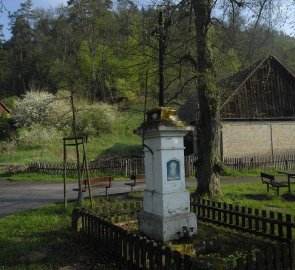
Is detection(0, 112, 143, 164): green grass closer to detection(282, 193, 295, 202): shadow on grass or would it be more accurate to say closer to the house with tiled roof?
the house with tiled roof

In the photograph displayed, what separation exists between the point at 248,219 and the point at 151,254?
3.56 meters

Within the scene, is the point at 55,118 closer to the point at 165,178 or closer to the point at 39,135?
the point at 39,135

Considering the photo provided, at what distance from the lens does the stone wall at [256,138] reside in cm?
2689

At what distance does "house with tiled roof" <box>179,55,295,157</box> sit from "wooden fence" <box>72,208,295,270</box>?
773 inches

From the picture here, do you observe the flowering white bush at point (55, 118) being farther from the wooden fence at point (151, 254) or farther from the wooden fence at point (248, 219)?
the wooden fence at point (151, 254)

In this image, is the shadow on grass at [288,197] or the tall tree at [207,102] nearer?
the tall tree at [207,102]

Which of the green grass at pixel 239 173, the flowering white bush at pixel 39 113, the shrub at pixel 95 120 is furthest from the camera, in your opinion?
the flowering white bush at pixel 39 113

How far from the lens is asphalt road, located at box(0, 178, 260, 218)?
14.1 metres

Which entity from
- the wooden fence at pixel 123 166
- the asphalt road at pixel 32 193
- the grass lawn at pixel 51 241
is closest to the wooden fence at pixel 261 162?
the wooden fence at pixel 123 166

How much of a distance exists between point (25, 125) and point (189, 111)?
15.2m

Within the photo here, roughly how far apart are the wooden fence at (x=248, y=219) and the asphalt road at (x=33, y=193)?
6.65 metres

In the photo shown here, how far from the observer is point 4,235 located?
9320 mm

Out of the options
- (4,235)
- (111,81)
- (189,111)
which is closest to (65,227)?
(4,235)

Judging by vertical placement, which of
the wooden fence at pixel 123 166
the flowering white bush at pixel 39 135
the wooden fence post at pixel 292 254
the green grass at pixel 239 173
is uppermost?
the flowering white bush at pixel 39 135
